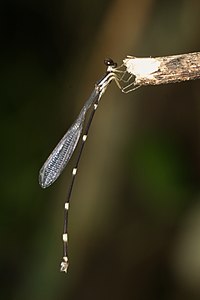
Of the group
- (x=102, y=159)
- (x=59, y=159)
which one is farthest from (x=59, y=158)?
(x=102, y=159)

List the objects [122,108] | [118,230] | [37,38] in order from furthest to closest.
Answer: [37,38] → [118,230] → [122,108]

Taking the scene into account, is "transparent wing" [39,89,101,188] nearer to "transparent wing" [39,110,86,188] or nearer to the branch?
"transparent wing" [39,110,86,188]

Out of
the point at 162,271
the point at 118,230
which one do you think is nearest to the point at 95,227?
the point at 118,230

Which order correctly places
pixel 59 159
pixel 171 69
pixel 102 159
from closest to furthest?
pixel 171 69 < pixel 59 159 < pixel 102 159

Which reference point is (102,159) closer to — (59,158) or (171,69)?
(59,158)

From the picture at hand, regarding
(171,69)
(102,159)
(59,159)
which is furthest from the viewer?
(102,159)

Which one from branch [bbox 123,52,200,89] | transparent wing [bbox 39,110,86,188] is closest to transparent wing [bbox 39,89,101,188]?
transparent wing [bbox 39,110,86,188]

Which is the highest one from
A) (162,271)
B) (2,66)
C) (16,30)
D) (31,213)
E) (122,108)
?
(16,30)

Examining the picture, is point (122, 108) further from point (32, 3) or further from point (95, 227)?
point (32, 3)
